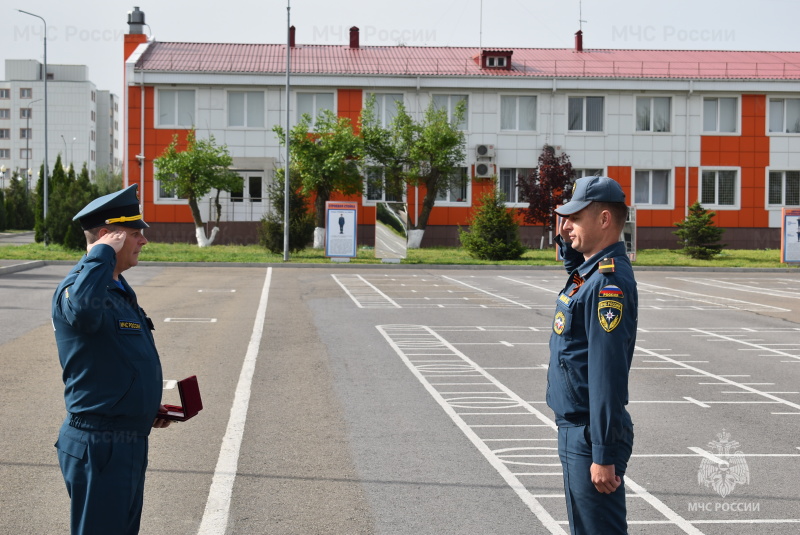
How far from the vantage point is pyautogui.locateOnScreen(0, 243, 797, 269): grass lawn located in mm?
34406

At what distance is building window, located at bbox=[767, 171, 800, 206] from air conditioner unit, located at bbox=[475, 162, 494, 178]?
1353 cm

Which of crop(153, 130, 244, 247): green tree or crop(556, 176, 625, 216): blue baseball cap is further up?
crop(153, 130, 244, 247): green tree

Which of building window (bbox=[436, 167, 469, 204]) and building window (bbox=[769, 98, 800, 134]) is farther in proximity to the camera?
building window (bbox=[769, 98, 800, 134])

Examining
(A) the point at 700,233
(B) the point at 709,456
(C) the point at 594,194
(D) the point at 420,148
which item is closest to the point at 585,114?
(D) the point at 420,148

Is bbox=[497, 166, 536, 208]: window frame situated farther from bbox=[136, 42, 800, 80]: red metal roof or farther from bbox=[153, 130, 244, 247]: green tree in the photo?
bbox=[153, 130, 244, 247]: green tree

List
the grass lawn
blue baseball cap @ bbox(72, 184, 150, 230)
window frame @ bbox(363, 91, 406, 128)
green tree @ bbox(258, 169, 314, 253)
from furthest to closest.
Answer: window frame @ bbox(363, 91, 406, 128) < green tree @ bbox(258, 169, 314, 253) < the grass lawn < blue baseball cap @ bbox(72, 184, 150, 230)

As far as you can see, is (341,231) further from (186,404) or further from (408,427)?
(186,404)

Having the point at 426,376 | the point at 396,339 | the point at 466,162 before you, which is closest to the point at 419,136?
the point at 466,162

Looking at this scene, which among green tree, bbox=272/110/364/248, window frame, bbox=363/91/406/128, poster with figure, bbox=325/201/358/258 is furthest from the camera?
window frame, bbox=363/91/406/128

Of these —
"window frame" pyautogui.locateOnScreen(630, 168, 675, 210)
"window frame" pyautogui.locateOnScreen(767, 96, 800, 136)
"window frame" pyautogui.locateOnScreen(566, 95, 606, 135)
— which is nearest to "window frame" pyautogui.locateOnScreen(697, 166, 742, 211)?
"window frame" pyautogui.locateOnScreen(630, 168, 675, 210)

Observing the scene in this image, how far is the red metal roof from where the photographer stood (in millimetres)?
46094

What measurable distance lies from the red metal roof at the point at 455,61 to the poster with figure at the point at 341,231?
12250mm

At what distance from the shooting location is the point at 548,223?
42.5m

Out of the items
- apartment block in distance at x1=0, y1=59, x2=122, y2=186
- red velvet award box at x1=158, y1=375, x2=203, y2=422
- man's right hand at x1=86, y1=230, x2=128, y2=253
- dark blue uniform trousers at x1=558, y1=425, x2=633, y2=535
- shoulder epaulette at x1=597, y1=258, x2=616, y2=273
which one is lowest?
dark blue uniform trousers at x1=558, y1=425, x2=633, y2=535
